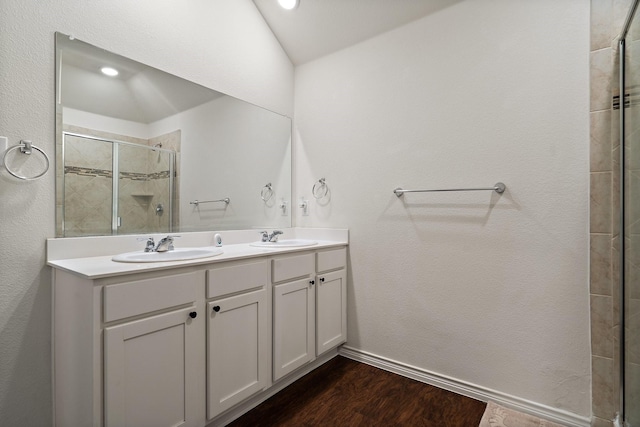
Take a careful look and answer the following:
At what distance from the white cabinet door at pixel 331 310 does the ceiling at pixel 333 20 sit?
63.6 inches

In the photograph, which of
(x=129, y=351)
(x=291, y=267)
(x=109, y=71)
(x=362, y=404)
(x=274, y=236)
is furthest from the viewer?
(x=274, y=236)

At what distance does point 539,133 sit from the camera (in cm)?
164

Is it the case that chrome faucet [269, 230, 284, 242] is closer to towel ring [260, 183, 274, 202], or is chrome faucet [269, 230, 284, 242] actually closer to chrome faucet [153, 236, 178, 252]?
towel ring [260, 183, 274, 202]

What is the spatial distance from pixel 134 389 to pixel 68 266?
52cm

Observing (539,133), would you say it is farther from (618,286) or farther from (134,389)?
(134,389)

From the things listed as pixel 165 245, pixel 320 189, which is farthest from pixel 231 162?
pixel 165 245

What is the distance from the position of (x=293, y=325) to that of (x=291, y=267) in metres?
0.33

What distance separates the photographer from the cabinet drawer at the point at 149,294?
111 centimetres

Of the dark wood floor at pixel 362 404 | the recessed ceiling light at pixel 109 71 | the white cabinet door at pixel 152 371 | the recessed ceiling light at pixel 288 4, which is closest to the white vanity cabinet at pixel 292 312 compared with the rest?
the dark wood floor at pixel 362 404

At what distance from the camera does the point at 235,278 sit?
153 centimetres

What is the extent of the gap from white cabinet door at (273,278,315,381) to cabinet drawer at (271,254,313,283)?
0.04 m

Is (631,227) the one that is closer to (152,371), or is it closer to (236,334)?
(236,334)

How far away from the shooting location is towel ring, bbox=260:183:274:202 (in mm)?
2441

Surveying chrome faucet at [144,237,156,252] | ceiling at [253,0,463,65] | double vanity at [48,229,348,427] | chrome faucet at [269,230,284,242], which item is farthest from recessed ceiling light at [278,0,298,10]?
chrome faucet at [144,237,156,252]
